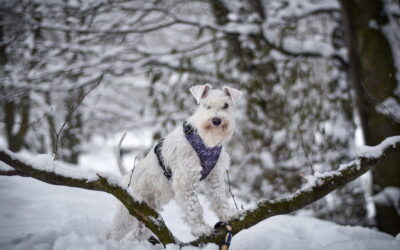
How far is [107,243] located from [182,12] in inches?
217

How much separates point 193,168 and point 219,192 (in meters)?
0.39

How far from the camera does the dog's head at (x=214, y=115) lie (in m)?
3.07

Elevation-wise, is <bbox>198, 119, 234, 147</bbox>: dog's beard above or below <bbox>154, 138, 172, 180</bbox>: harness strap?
above

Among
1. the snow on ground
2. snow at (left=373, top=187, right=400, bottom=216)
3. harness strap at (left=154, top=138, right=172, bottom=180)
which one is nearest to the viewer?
the snow on ground

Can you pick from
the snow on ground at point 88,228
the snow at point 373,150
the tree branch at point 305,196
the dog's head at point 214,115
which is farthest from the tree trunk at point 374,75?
the dog's head at point 214,115

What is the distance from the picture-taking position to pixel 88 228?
3.47 metres

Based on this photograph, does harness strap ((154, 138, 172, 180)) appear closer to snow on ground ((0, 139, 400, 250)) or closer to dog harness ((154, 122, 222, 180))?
dog harness ((154, 122, 222, 180))

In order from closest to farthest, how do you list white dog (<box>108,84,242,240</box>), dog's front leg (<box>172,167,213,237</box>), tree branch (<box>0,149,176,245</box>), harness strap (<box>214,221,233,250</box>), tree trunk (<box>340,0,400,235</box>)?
tree branch (<box>0,149,176,245</box>) → harness strap (<box>214,221,233,250</box>) → dog's front leg (<box>172,167,213,237</box>) → white dog (<box>108,84,242,240</box>) → tree trunk (<box>340,0,400,235</box>)

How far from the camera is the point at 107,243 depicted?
9.04ft

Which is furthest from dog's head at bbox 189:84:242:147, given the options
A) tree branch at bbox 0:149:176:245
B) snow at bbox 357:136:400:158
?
snow at bbox 357:136:400:158

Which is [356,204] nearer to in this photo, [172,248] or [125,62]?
[172,248]

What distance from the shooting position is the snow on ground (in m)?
2.73

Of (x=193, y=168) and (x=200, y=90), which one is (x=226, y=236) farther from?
(x=200, y=90)

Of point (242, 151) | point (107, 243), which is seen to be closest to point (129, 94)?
point (242, 151)
